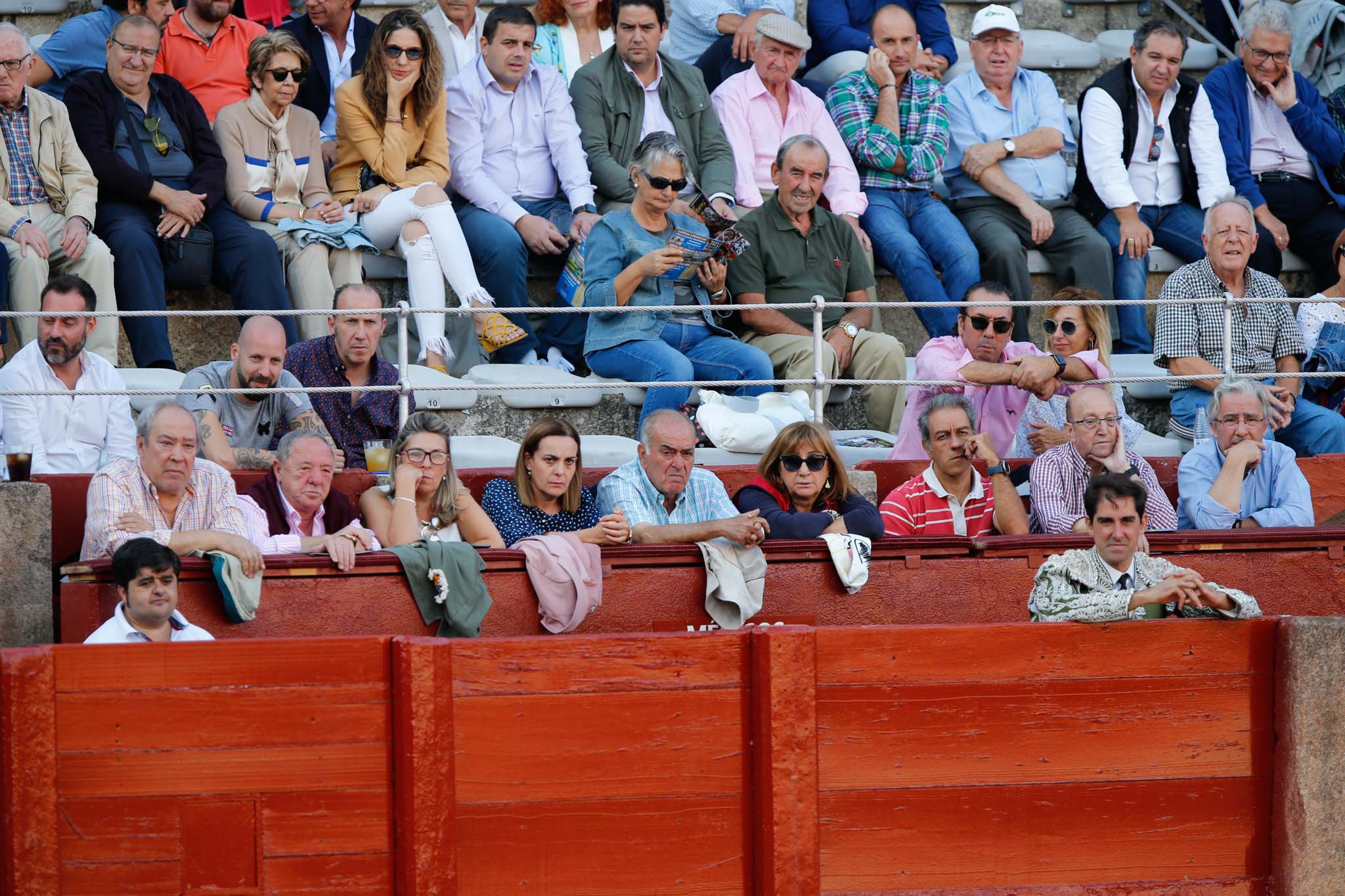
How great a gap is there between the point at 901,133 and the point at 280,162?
2856 millimetres

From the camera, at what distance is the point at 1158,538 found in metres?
7.12

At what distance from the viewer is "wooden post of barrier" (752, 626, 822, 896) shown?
19.9ft

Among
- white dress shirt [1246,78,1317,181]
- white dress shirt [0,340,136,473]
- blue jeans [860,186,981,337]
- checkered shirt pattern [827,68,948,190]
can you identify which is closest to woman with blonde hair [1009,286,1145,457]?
blue jeans [860,186,981,337]

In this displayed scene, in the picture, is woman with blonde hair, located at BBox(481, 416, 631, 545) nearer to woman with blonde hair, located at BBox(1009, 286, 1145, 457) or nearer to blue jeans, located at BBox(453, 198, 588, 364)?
blue jeans, located at BBox(453, 198, 588, 364)

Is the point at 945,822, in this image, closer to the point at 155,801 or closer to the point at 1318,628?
the point at 1318,628

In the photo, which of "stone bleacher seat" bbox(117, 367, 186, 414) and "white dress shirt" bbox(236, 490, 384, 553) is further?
"stone bleacher seat" bbox(117, 367, 186, 414)

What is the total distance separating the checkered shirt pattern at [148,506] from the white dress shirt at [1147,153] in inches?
189

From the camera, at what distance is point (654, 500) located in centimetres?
718

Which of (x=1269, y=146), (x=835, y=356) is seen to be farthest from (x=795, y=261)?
(x=1269, y=146)

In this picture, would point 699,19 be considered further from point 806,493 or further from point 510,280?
point 806,493

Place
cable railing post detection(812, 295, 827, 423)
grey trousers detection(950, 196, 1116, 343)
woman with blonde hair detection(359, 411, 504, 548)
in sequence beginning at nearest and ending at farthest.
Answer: woman with blonde hair detection(359, 411, 504, 548) < cable railing post detection(812, 295, 827, 423) < grey trousers detection(950, 196, 1116, 343)

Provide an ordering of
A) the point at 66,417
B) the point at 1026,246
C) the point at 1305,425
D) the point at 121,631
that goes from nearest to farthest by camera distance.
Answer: the point at 121,631 < the point at 66,417 < the point at 1305,425 < the point at 1026,246

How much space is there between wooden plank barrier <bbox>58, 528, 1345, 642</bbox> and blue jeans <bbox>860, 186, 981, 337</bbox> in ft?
7.27

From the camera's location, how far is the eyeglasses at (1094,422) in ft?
24.3
